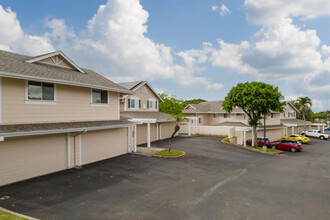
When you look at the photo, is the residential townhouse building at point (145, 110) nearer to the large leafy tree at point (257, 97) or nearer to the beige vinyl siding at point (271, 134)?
the large leafy tree at point (257, 97)

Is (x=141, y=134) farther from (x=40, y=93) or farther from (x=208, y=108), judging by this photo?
(x=208, y=108)

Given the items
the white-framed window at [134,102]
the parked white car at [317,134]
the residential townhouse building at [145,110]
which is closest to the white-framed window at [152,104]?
the residential townhouse building at [145,110]

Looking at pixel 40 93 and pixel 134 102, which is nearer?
pixel 40 93

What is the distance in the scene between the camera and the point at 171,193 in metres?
9.67

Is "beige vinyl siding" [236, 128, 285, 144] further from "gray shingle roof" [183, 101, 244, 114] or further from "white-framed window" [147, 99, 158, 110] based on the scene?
"white-framed window" [147, 99, 158, 110]

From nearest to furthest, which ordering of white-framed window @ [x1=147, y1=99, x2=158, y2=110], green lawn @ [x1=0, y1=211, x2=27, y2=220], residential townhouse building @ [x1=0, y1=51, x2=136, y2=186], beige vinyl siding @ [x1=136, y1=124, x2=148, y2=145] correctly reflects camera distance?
green lawn @ [x1=0, y1=211, x2=27, y2=220]
residential townhouse building @ [x1=0, y1=51, x2=136, y2=186]
beige vinyl siding @ [x1=136, y1=124, x2=148, y2=145]
white-framed window @ [x1=147, y1=99, x2=158, y2=110]

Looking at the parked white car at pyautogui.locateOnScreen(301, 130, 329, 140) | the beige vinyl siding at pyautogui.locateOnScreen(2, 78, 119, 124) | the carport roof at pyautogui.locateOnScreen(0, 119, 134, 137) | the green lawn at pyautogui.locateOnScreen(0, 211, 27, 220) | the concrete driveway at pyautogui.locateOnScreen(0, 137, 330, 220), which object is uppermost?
the beige vinyl siding at pyautogui.locateOnScreen(2, 78, 119, 124)

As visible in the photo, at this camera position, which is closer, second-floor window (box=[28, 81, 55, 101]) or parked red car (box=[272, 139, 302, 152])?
second-floor window (box=[28, 81, 55, 101])

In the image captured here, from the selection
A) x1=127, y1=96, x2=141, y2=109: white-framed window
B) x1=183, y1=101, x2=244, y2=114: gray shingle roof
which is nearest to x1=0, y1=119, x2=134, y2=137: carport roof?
x1=127, y1=96, x2=141, y2=109: white-framed window

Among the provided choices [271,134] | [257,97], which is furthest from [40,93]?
[271,134]

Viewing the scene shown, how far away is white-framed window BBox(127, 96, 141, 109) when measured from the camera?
91.5 feet

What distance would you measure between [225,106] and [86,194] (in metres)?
22.0

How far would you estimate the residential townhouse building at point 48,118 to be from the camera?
10.8 meters

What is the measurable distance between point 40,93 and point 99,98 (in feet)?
16.2
